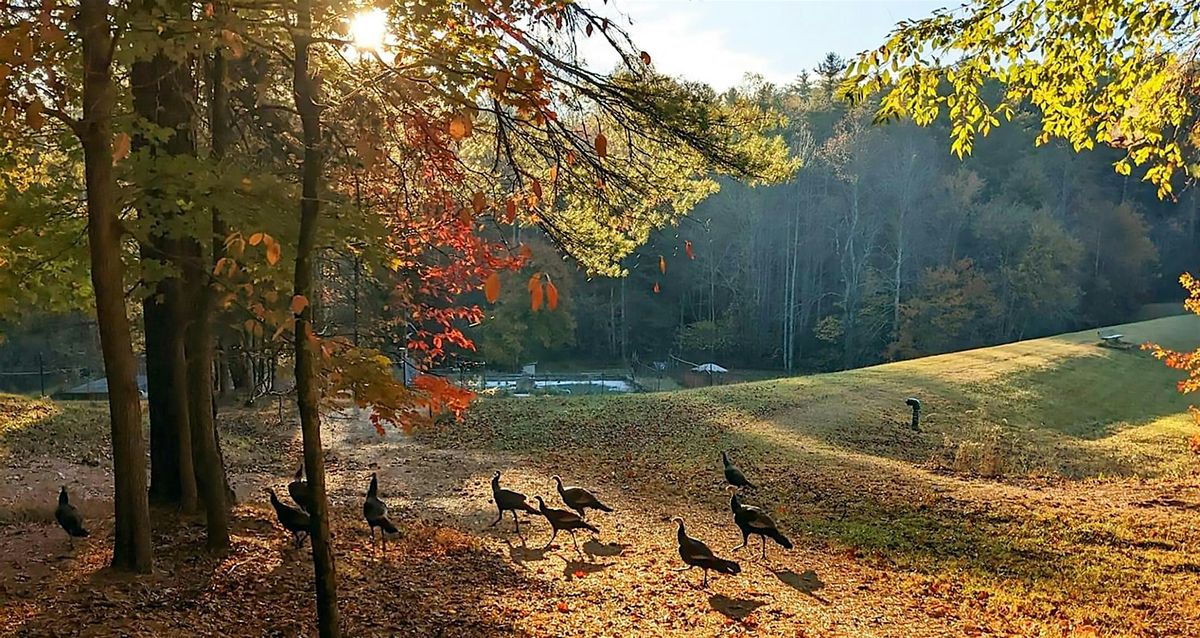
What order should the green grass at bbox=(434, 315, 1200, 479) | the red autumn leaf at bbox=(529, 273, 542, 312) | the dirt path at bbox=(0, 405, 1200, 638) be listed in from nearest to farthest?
the red autumn leaf at bbox=(529, 273, 542, 312)
the dirt path at bbox=(0, 405, 1200, 638)
the green grass at bbox=(434, 315, 1200, 479)

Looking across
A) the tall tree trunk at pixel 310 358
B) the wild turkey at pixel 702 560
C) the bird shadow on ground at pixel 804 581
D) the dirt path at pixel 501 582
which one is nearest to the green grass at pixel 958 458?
the dirt path at pixel 501 582

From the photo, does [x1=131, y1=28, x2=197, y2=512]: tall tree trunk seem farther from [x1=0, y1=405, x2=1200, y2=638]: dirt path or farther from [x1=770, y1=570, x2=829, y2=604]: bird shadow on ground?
[x1=770, y1=570, x2=829, y2=604]: bird shadow on ground

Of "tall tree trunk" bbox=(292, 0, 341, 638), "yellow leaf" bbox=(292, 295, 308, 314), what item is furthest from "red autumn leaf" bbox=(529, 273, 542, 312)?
"tall tree trunk" bbox=(292, 0, 341, 638)

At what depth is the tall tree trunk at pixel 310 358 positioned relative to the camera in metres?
3.50

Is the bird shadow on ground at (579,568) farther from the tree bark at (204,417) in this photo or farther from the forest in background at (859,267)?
the forest in background at (859,267)

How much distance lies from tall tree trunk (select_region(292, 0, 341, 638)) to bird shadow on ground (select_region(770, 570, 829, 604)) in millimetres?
4678

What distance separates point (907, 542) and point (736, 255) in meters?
37.1

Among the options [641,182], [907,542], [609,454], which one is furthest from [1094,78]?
[609,454]

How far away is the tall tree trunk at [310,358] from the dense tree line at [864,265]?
3385 cm

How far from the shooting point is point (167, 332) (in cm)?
736

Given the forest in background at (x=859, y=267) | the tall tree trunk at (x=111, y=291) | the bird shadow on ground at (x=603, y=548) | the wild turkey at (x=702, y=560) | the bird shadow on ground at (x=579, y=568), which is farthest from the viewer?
the forest in background at (x=859, y=267)

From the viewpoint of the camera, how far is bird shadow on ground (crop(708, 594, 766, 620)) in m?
6.26

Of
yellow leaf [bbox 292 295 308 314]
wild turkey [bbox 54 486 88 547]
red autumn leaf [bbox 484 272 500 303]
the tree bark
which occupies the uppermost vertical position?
red autumn leaf [bbox 484 272 500 303]

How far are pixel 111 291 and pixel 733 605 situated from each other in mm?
5182
